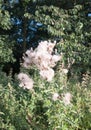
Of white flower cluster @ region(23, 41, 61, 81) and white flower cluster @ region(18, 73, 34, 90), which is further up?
white flower cluster @ region(23, 41, 61, 81)

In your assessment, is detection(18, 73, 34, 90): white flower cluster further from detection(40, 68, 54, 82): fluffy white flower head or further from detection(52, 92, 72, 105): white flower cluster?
detection(52, 92, 72, 105): white flower cluster

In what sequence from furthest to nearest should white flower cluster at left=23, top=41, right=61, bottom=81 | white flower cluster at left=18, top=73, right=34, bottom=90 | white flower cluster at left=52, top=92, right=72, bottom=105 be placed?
1. white flower cluster at left=52, top=92, right=72, bottom=105
2. white flower cluster at left=18, top=73, right=34, bottom=90
3. white flower cluster at left=23, top=41, right=61, bottom=81

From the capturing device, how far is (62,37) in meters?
20.4

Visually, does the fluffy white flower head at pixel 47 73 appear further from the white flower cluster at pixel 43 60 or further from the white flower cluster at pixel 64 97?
the white flower cluster at pixel 64 97

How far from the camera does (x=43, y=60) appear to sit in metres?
4.94

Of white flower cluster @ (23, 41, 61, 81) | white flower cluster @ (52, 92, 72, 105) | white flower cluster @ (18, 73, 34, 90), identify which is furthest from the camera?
white flower cluster @ (52, 92, 72, 105)

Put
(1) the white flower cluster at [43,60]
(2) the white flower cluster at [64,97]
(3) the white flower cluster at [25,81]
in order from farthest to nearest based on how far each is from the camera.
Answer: (2) the white flower cluster at [64,97] < (3) the white flower cluster at [25,81] < (1) the white flower cluster at [43,60]

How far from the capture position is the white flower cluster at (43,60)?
494 cm

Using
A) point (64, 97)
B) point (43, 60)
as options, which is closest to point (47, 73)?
point (43, 60)

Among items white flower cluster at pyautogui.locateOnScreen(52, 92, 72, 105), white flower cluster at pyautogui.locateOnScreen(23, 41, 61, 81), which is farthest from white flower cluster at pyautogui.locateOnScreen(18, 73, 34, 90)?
white flower cluster at pyautogui.locateOnScreen(52, 92, 72, 105)

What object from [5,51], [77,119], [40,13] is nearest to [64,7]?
[40,13]

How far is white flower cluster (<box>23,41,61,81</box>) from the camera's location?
4.94m

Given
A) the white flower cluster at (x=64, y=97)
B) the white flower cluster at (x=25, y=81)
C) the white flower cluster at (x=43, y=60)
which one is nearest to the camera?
the white flower cluster at (x=43, y=60)

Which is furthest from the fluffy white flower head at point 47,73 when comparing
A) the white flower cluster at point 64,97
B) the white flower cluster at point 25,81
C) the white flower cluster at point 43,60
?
the white flower cluster at point 64,97
